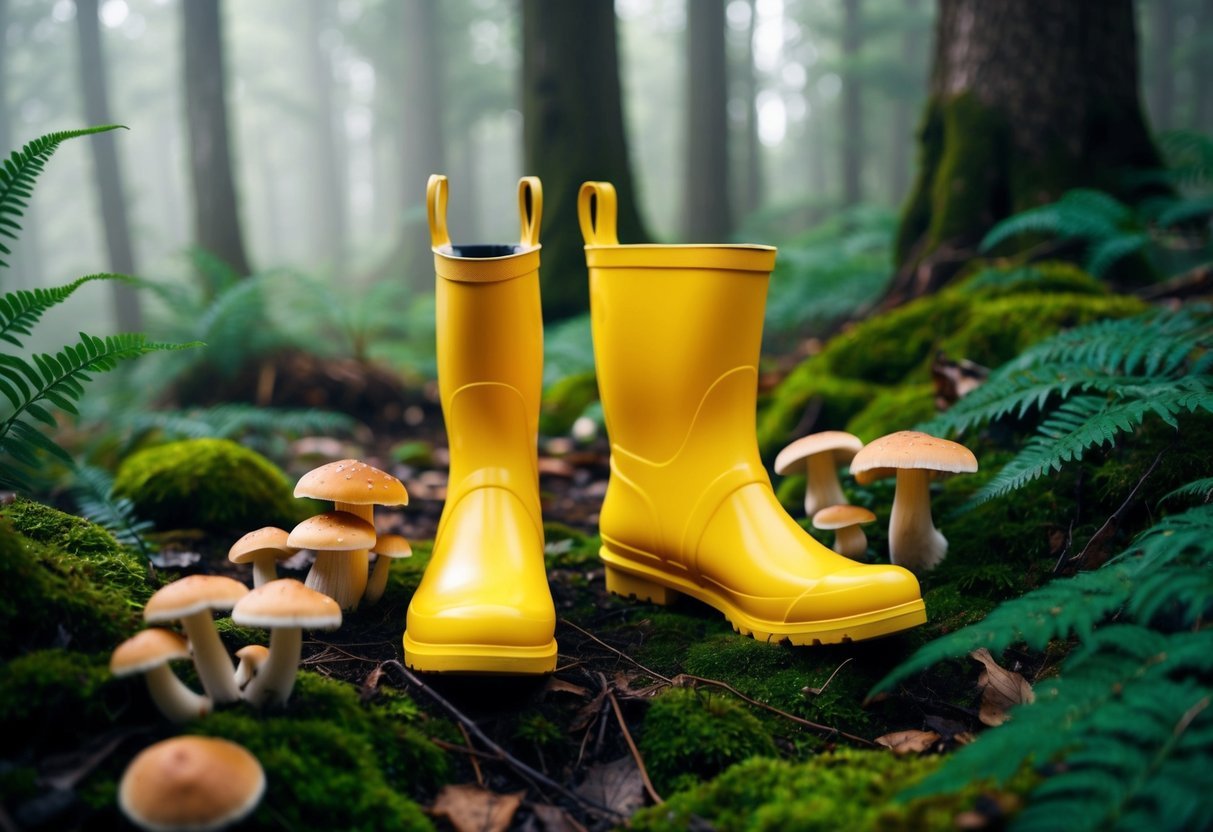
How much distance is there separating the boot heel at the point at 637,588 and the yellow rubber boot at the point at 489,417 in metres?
0.36

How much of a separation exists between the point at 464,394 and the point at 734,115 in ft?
69.0

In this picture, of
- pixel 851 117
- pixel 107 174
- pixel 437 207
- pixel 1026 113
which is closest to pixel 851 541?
pixel 437 207

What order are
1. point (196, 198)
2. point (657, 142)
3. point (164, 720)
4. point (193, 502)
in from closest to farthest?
point (164, 720) → point (193, 502) → point (196, 198) → point (657, 142)

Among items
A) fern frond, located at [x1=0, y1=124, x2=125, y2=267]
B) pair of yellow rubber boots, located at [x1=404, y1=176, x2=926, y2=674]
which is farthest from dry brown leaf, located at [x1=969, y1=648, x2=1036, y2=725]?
fern frond, located at [x1=0, y1=124, x2=125, y2=267]

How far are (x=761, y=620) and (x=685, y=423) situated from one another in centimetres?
60

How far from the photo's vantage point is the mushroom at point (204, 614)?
1314mm

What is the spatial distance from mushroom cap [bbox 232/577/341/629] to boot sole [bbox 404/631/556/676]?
308mm

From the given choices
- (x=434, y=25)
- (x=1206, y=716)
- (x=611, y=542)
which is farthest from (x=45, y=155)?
(x=434, y=25)

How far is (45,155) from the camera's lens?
6.05ft

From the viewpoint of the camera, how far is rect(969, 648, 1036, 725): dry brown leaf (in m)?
1.68

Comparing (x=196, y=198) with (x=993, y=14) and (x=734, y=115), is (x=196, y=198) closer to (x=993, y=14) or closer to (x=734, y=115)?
(x=993, y=14)

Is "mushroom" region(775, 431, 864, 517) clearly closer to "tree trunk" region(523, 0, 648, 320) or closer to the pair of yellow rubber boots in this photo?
the pair of yellow rubber boots

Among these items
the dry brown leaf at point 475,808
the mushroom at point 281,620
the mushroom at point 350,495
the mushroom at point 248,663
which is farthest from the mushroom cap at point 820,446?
the mushroom at point 248,663

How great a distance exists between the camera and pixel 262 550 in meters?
1.91
